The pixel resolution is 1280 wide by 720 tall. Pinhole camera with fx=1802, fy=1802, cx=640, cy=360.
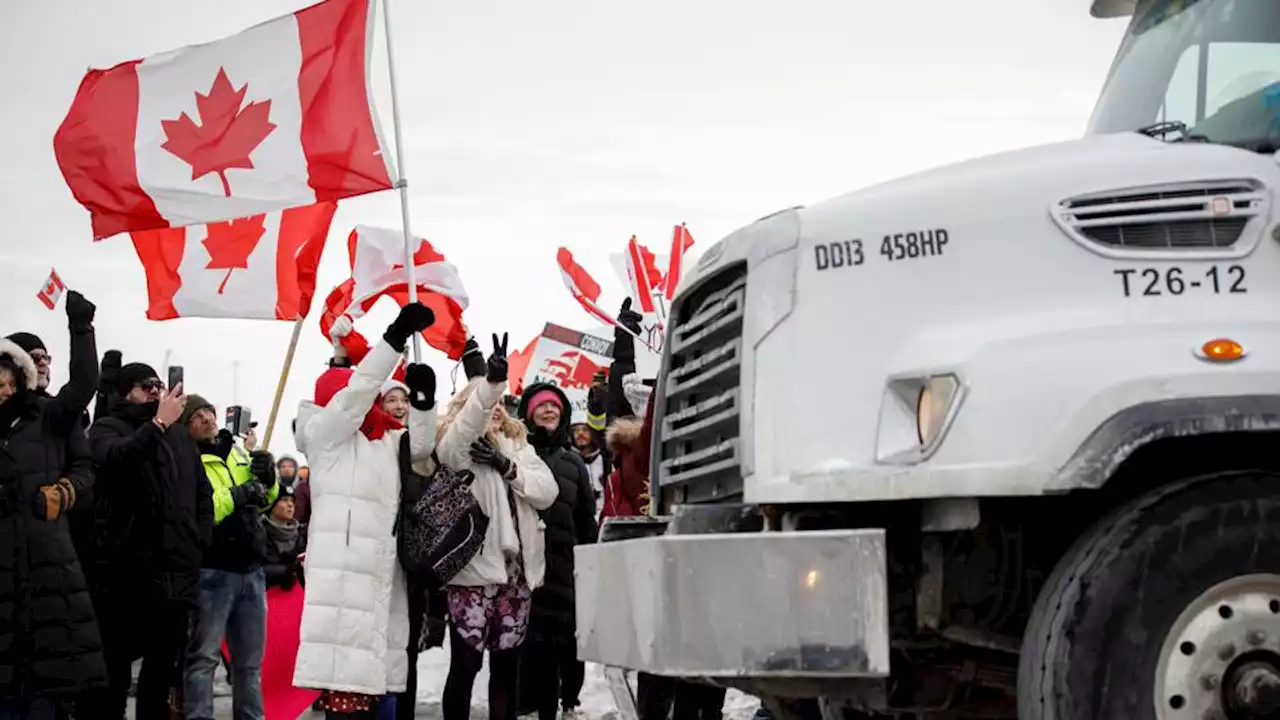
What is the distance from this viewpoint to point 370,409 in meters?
9.48

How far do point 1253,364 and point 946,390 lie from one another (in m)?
0.77

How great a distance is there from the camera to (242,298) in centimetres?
1468

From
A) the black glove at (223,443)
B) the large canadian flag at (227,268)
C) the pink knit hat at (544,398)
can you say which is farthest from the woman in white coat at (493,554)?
the large canadian flag at (227,268)

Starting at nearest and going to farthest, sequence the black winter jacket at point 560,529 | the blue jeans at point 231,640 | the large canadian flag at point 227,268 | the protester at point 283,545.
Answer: the blue jeans at point 231,640, the black winter jacket at point 560,529, the protester at point 283,545, the large canadian flag at point 227,268

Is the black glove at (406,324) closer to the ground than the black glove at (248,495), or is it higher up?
→ higher up

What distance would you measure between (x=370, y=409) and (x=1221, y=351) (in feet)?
18.7

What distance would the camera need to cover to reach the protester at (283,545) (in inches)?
489

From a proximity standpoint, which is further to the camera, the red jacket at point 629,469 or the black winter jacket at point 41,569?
the red jacket at point 629,469

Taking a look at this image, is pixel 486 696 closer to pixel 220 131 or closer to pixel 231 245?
pixel 231 245

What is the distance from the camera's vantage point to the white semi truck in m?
4.53

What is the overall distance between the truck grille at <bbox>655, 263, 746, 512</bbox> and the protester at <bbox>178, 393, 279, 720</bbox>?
553 cm

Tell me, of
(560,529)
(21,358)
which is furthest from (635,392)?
(21,358)

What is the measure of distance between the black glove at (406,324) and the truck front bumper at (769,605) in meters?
4.36

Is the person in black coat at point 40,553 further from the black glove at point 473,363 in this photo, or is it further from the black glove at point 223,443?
the black glove at point 223,443
